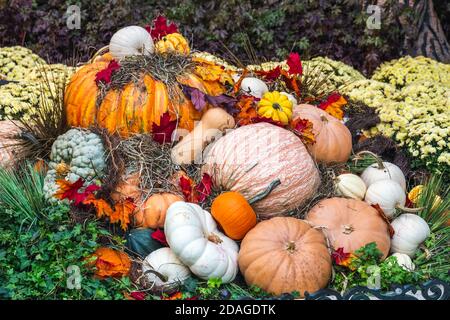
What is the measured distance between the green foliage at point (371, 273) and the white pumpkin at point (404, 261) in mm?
128

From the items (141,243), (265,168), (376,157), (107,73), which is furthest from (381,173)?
(107,73)

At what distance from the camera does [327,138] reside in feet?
16.5

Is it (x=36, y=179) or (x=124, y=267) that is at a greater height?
(x=36, y=179)

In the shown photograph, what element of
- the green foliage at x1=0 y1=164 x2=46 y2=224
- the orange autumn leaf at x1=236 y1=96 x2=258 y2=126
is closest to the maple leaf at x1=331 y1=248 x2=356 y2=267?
the orange autumn leaf at x1=236 y1=96 x2=258 y2=126

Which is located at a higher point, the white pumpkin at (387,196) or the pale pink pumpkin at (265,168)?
the pale pink pumpkin at (265,168)

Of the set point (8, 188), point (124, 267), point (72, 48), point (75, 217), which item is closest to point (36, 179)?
point (8, 188)

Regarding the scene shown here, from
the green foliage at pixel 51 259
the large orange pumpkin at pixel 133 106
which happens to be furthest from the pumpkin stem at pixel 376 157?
the green foliage at pixel 51 259

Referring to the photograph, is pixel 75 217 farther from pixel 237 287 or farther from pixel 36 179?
pixel 237 287

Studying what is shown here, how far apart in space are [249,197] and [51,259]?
4.51ft

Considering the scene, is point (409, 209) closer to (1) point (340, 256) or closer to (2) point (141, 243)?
(1) point (340, 256)

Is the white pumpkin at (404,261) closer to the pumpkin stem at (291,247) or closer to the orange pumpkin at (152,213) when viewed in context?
the pumpkin stem at (291,247)

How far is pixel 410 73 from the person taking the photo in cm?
745

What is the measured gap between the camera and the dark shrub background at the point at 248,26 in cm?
790
